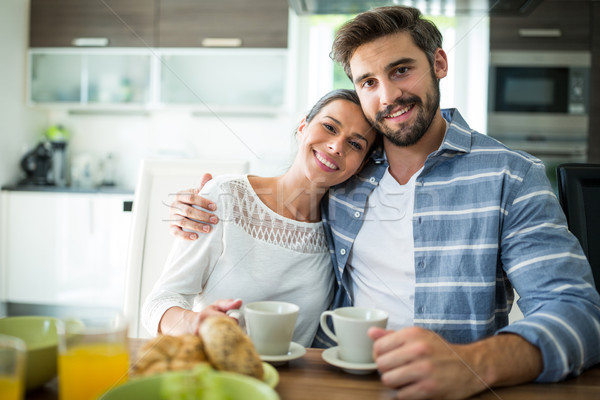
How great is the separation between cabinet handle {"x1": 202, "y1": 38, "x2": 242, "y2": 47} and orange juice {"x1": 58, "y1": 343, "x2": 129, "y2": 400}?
3.13 m

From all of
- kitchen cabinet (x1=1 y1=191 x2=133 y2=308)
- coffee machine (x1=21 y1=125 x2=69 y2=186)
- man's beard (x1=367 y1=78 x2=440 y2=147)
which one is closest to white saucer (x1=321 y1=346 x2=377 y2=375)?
man's beard (x1=367 y1=78 x2=440 y2=147)

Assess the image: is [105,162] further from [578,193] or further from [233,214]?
[578,193]

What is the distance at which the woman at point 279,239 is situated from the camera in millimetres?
1271

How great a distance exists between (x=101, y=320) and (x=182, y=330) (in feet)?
1.11

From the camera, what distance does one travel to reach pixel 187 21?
11.6ft

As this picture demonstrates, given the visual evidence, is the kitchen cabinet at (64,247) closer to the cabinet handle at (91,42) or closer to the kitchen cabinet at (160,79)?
the kitchen cabinet at (160,79)

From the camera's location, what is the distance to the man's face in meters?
1.39

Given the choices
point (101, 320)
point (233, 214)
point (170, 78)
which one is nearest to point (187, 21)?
point (170, 78)

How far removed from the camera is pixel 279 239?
133cm

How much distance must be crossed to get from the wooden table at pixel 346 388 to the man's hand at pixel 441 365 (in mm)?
20

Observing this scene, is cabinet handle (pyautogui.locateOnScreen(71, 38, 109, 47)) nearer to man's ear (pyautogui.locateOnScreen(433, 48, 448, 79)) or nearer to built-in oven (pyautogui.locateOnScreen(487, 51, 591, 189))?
built-in oven (pyautogui.locateOnScreen(487, 51, 591, 189))

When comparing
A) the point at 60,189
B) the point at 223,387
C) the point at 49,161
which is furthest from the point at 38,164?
the point at 223,387

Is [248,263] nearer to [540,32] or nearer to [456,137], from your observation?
[456,137]

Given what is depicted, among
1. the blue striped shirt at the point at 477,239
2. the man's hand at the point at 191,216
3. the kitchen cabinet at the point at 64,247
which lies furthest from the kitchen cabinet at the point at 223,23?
the man's hand at the point at 191,216
